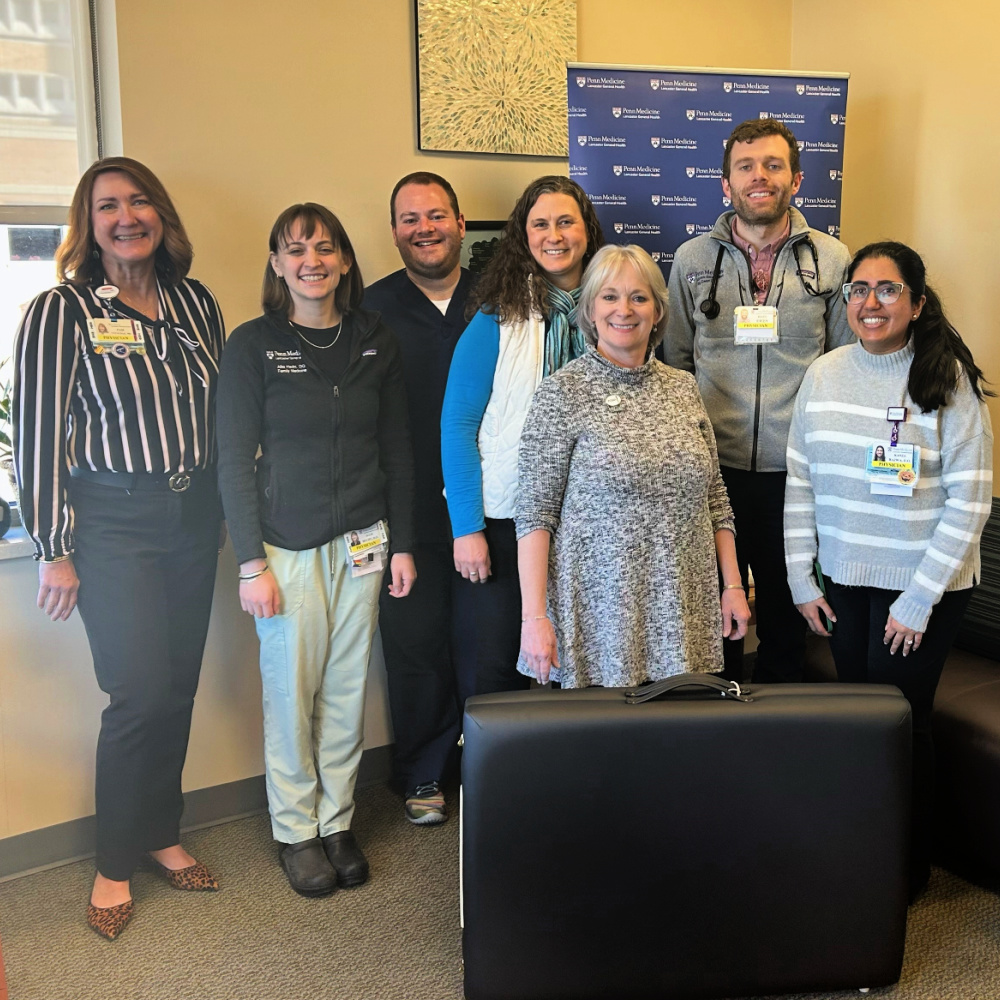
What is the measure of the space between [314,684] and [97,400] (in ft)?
2.74

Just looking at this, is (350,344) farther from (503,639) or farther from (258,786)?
(258,786)

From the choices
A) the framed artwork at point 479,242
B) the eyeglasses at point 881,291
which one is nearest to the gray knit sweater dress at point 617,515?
the eyeglasses at point 881,291

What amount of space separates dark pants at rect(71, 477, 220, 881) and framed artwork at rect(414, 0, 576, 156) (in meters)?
1.36

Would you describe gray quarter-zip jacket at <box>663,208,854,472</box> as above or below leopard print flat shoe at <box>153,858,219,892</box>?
above

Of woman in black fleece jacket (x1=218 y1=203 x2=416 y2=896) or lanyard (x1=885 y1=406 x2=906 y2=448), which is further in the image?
woman in black fleece jacket (x1=218 y1=203 x2=416 y2=896)

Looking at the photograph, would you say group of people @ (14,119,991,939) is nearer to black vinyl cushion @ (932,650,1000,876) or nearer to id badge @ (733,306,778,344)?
id badge @ (733,306,778,344)

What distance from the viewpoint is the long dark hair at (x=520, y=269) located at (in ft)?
7.30

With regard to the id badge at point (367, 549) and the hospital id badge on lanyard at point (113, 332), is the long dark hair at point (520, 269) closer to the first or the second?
the id badge at point (367, 549)

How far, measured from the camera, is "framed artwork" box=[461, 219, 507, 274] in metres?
2.93

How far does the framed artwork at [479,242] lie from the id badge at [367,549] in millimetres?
935

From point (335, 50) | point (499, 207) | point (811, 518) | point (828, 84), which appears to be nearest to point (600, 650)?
→ point (811, 518)

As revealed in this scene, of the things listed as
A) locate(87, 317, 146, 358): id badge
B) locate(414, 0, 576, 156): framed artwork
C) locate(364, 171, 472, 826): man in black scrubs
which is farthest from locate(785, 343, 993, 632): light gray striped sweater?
locate(87, 317, 146, 358): id badge

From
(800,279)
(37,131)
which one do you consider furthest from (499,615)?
(37,131)

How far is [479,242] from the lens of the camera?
9.73 ft
